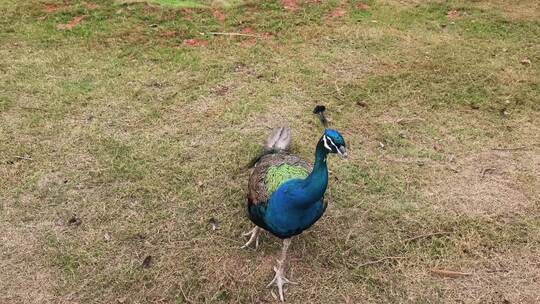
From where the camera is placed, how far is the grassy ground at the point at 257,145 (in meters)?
4.07

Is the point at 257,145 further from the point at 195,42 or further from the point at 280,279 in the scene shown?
the point at 195,42

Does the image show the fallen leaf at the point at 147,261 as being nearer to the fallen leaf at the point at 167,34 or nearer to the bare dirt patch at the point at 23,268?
the bare dirt patch at the point at 23,268

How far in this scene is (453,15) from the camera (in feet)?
25.6

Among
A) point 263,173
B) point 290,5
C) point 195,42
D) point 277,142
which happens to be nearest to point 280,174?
point 263,173

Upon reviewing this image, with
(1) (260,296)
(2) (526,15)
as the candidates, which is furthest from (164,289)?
(2) (526,15)

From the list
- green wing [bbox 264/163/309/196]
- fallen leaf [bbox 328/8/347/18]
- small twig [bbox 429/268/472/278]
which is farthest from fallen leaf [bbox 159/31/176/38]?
small twig [bbox 429/268/472/278]

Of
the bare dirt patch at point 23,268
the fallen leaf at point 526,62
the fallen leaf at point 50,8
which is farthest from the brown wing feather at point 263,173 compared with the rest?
the fallen leaf at point 50,8

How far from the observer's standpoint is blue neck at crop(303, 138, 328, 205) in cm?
337

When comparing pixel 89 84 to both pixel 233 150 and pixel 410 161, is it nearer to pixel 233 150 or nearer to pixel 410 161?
pixel 233 150

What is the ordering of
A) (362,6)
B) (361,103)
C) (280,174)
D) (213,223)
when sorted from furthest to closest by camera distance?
1. (362,6)
2. (361,103)
3. (213,223)
4. (280,174)

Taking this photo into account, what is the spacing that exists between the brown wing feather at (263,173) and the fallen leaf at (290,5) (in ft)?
13.9

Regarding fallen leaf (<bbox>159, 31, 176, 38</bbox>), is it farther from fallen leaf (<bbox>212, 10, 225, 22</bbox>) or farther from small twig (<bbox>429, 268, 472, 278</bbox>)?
small twig (<bbox>429, 268, 472, 278</bbox>)

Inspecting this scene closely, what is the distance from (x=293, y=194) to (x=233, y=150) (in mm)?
1871

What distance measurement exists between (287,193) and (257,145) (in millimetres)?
1829
